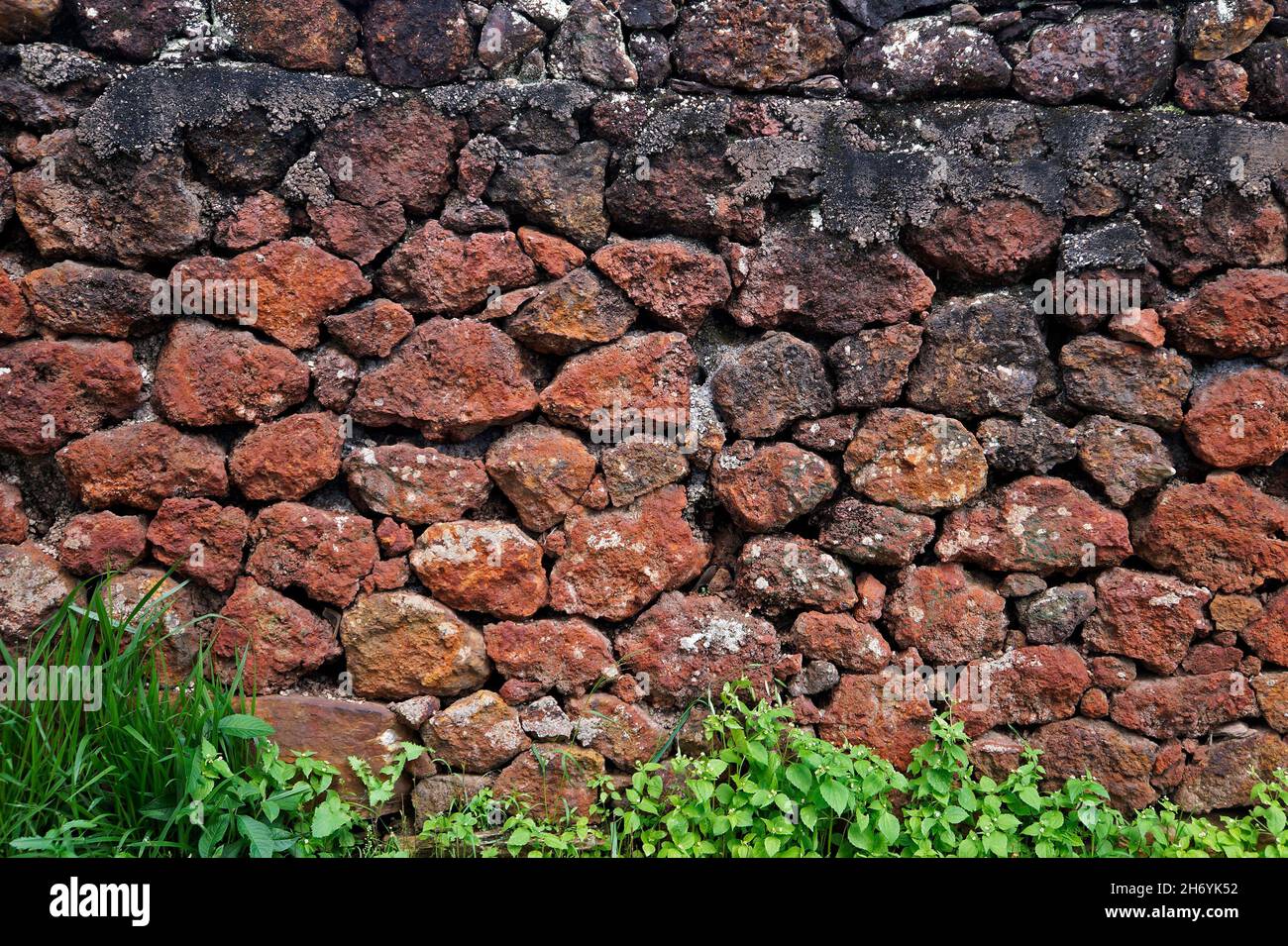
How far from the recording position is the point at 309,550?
2.65 meters

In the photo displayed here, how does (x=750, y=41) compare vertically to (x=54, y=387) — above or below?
above

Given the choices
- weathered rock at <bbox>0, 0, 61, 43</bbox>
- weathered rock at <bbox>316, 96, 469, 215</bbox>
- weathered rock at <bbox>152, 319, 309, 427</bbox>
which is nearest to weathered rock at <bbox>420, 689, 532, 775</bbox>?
weathered rock at <bbox>152, 319, 309, 427</bbox>

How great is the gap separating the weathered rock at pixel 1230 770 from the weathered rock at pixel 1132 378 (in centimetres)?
105

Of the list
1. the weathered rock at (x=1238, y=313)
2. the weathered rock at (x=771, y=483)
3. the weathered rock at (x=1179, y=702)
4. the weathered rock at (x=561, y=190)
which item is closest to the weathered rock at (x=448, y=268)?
the weathered rock at (x=561, y=190)

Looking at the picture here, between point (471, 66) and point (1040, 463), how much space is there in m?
A: 2.16

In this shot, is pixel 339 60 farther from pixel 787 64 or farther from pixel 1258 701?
pixel 1258 701

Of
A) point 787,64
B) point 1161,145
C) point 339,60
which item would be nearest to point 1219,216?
point 1161,145

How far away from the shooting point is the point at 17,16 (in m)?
2.50

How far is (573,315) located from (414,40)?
0.95 metres

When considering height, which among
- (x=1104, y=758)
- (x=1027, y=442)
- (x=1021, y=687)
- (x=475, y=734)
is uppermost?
(x=1027, y=442)

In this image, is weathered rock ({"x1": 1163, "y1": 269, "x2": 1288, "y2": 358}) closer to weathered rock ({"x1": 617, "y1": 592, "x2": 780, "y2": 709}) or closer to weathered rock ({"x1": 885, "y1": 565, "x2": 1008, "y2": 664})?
weathered rock ({"x1": 885, "y1": 565, "x2": 1008, "y2": 664})

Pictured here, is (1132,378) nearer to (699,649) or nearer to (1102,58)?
(1102,58)

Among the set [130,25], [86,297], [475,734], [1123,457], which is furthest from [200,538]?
[1123,457]

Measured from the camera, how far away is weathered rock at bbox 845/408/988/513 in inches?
107
